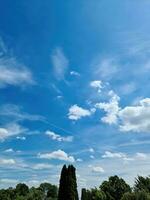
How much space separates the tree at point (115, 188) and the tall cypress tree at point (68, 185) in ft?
118

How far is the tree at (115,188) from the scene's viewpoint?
106000 mm

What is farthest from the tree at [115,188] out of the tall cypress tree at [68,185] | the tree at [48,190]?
the tree at [48,190]

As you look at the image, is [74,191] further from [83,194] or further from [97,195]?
[83,194]

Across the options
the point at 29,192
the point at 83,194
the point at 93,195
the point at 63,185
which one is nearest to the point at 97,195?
the point at 93,195

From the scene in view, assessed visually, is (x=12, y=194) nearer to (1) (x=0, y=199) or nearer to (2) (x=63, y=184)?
(1) (x=0, y=199)

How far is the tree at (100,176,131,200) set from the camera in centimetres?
10600

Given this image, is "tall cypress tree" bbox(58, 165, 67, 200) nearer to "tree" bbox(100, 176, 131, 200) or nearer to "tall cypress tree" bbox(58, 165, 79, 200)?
"tall cypress tree" bbox(58, 165, 79, 200)

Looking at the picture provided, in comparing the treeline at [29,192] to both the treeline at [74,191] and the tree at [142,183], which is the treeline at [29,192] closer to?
the treeline at [74,191]

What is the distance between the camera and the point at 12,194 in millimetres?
149375

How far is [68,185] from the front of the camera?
7162 cm

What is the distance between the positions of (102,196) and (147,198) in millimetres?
42038

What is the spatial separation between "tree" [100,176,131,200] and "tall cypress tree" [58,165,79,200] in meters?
35.8

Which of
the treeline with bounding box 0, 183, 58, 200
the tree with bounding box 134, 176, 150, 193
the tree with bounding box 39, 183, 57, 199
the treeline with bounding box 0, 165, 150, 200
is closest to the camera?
the treeline with bounding box 0, 165, 150, 200

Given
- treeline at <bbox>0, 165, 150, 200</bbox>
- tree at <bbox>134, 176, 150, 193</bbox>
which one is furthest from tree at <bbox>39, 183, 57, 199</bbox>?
tree at <bbox>134, 176, 150, 193</bbox>
